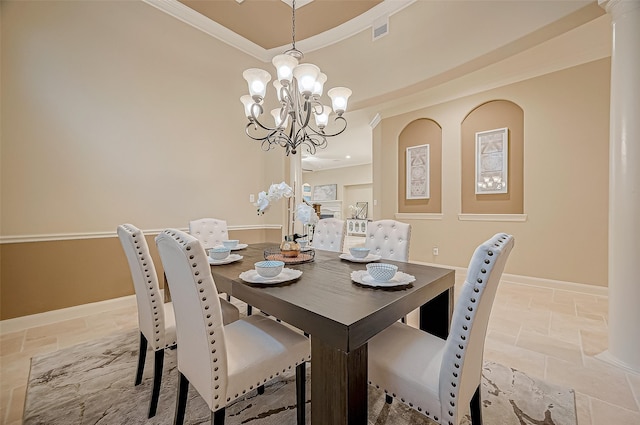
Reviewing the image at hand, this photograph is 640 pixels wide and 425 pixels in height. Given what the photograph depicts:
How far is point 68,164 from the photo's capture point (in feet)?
8.32

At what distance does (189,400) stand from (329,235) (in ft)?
5.38

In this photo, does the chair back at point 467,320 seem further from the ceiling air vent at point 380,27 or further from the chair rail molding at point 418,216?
the chair rail molding at point 418,216

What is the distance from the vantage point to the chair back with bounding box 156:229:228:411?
3.05 ft

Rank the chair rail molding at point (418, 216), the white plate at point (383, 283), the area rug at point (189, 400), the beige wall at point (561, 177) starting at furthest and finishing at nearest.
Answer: the chair rail molding at point (418, 216) < the beige wall at point (561, 177) < the area rug at point (189, 400) < the white plate at point (383, 283)

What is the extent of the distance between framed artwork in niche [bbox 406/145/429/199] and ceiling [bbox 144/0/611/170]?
1043 millimetres

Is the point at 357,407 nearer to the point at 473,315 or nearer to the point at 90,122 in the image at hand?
the point at 473,315

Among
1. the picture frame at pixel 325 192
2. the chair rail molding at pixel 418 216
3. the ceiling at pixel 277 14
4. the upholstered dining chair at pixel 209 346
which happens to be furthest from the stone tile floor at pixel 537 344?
the picture frame at pixel 325 192

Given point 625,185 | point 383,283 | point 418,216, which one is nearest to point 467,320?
point 383,283

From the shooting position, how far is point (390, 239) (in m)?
2.20

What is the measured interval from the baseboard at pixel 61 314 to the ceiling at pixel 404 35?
3.30 m

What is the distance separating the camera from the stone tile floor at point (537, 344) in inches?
58.1

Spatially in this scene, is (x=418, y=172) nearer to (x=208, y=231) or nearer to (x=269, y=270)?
(x=208, y=231)

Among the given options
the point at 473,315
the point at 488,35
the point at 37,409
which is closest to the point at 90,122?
the point at 37,409

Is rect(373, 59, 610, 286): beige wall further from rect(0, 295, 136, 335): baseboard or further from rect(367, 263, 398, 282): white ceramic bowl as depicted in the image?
rect(0, 295, 136, 335): baseboard
